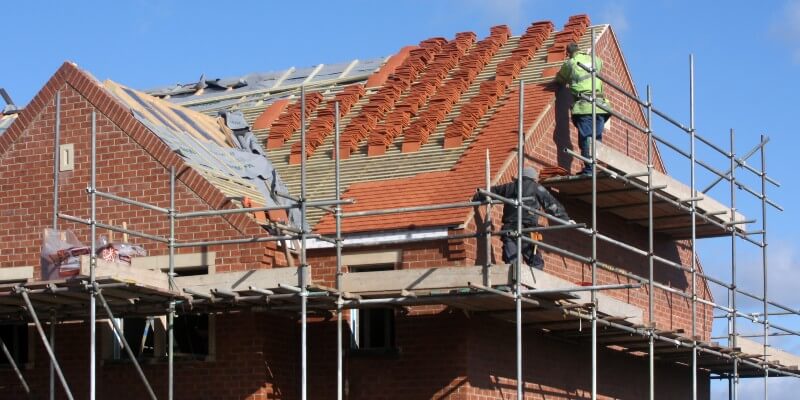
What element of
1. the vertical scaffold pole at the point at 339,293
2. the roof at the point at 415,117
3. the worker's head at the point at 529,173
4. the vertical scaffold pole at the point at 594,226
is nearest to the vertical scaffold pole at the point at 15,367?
the vertical scaffold pole at the point at 339,293

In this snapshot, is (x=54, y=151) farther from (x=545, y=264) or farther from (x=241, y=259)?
(x=545, y=264)

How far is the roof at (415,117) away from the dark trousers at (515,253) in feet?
2.72

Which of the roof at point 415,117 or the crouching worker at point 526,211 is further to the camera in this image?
the roof at point 415,117

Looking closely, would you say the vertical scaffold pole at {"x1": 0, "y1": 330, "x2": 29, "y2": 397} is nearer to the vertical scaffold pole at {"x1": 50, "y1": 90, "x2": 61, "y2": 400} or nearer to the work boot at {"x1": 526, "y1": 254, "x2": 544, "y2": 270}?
the vertical scaffold pole at {"x1": 50, "y1": 90, "x2": 61, "y2": 400}

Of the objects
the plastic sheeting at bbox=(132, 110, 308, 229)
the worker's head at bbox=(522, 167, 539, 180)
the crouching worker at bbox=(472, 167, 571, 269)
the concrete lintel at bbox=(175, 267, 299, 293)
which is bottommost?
the concrete lintel at bbox=(175, 267, 299, 293)

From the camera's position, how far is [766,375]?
2800cm

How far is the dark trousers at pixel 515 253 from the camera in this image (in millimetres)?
22141

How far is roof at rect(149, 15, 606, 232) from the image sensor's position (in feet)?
79.2

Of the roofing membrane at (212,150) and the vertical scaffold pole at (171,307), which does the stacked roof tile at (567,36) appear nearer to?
the roofing membrane at (212,150)

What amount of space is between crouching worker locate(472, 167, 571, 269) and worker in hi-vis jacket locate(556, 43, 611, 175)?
5.54 ft

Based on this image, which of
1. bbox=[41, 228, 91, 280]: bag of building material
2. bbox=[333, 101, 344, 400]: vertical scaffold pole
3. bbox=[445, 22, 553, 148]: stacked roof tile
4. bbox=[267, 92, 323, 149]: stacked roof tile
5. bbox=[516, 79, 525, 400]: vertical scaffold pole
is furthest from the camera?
bbox=[267, 92, 323, 149]: stacked roof tile

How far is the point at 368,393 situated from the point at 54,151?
20.0ft

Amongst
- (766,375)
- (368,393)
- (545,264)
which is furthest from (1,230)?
(766,375)

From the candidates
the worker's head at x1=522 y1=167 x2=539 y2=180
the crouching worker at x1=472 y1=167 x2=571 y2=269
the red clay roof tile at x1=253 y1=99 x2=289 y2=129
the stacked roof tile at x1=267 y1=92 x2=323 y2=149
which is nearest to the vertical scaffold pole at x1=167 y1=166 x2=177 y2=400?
the stacked roof tile at x1=267 y1=92 x2=323 y2=149
